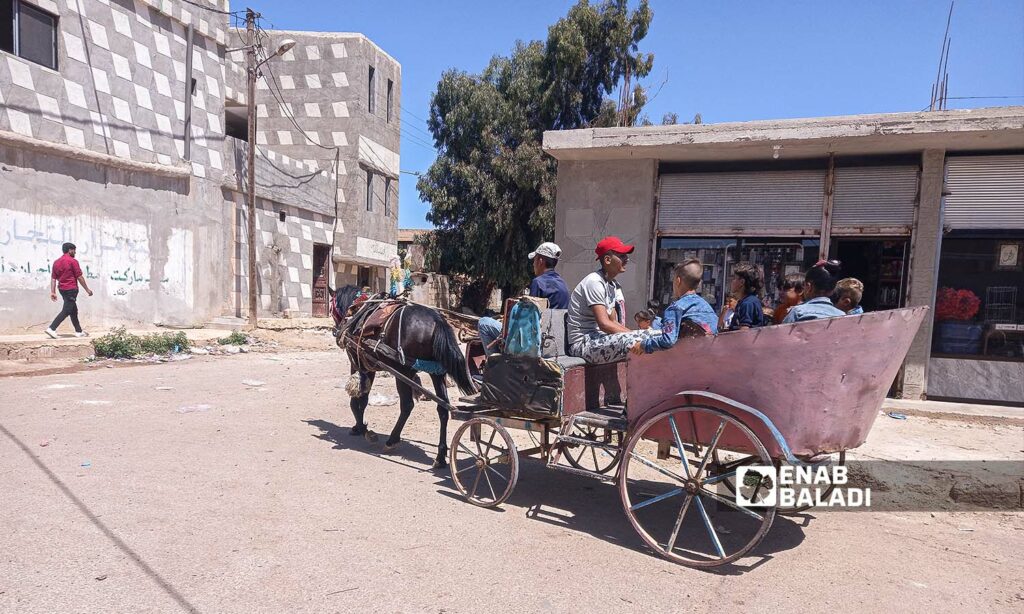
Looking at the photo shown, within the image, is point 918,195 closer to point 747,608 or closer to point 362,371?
point 747,608

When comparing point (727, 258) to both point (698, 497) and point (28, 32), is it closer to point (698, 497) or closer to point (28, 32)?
point (698, 497)

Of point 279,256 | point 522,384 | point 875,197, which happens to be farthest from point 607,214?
point 279,256

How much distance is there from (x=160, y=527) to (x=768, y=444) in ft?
11.7

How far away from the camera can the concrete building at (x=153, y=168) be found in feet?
33.9

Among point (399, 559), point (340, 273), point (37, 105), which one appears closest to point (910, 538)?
point (399, 559)

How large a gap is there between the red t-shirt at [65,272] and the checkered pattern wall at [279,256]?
18.5 ft

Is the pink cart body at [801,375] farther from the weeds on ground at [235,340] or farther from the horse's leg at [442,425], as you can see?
the weeds on ground at [235,340]

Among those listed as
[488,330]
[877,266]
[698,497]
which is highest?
[877,266]

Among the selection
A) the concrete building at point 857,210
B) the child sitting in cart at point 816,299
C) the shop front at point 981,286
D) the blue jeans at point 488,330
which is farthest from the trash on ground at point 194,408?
the shop front at point 981,286

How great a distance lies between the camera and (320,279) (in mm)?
19969

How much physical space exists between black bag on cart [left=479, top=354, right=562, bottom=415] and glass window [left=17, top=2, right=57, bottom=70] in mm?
12303

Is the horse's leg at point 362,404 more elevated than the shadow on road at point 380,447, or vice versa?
the horse's leg at point 362,404

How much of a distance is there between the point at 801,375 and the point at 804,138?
5.11 meters

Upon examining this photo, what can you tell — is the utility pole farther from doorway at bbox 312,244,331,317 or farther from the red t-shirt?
the red t-shirt
